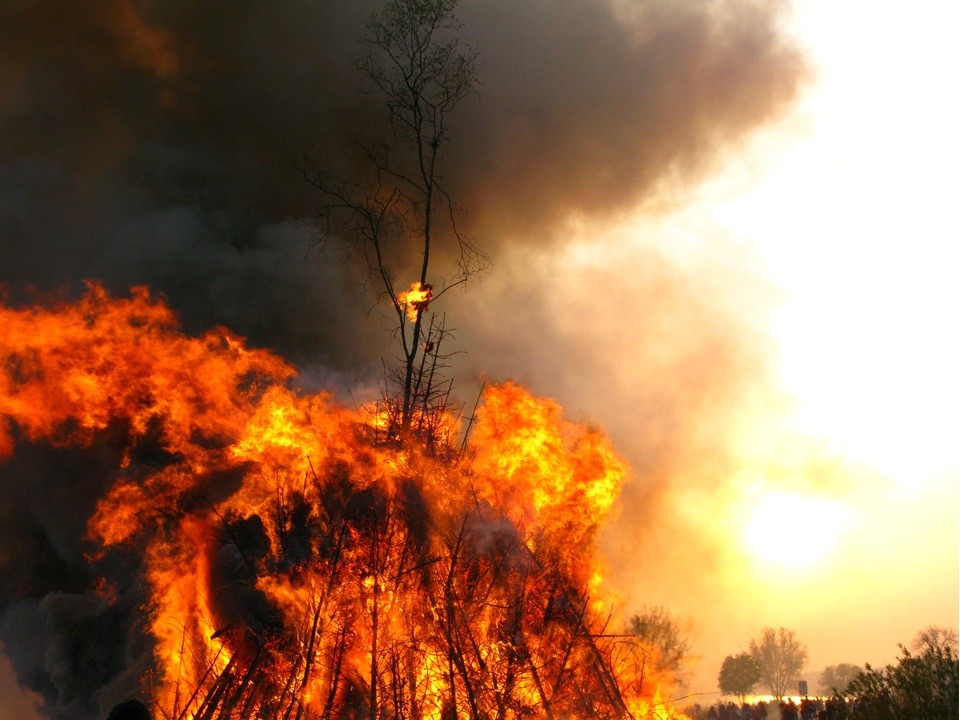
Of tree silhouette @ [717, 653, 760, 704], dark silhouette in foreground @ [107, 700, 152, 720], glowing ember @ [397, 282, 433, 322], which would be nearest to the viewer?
dark silhouette in foreground @ [107, 700, 152, 720]

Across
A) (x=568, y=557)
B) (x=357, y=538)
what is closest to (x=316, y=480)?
(x=357, y=538)

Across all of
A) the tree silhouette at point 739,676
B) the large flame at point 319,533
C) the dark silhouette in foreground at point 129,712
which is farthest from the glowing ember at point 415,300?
the tree silhouette at point 739,676

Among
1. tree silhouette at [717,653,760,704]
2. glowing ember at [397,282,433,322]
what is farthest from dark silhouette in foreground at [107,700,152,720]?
tree silhouette at [717,653,760,704]

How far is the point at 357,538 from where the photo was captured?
38.3 feet

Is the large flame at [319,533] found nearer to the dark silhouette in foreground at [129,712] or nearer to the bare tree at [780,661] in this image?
the dark silhouette in foreground at [129,712]

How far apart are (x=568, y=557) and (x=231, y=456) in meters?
6.23

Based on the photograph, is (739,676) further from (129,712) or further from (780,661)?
(129,712)

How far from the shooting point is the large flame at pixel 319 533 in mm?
10383

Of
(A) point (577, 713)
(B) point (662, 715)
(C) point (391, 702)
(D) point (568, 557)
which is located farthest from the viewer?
(D) point (568, 557)

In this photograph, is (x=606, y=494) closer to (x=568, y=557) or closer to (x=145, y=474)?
(x=568, y=557)

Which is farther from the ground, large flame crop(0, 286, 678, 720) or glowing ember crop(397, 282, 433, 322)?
glowing ember crop(397, 282, 433, 322)

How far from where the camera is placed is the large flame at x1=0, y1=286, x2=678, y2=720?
10.4m

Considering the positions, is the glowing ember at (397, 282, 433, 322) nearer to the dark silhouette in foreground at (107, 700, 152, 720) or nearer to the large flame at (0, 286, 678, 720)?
the large flame at (0, 286, 678, 720)

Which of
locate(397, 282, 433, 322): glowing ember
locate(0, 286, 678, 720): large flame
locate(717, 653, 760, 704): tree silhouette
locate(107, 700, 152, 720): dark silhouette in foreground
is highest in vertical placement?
locate(717, 653, 760, 704): tree silhouette
